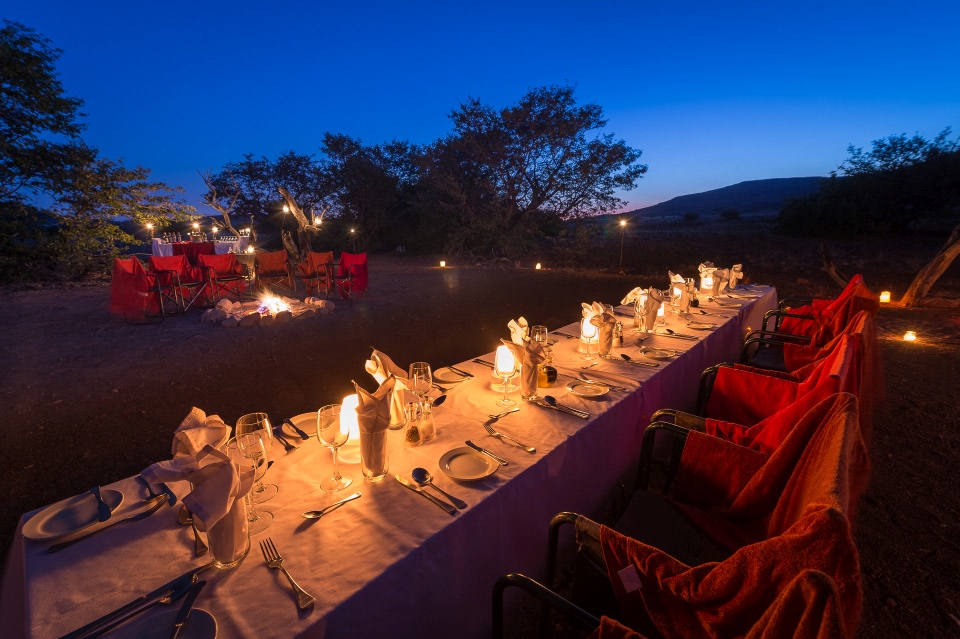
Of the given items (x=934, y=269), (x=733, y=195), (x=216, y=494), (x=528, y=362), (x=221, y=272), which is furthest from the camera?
(x=733, y=195)

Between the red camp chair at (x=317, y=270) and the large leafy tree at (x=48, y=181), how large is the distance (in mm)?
8627

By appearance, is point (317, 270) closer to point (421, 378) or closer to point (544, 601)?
point (421, 378)

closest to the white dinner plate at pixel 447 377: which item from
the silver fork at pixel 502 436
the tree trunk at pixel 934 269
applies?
the silver fork at pixel 502 436

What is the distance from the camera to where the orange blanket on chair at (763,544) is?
73 cm

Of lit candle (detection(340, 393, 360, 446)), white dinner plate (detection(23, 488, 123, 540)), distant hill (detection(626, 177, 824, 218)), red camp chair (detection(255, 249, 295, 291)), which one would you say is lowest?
white dinner plate (detection(23, 488, 123, 540))

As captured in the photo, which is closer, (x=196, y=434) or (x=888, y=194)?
(x=196, y=434)

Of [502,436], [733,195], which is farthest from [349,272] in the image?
[733,195]

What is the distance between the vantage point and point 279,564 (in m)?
0.99

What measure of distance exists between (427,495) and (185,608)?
2.06ft

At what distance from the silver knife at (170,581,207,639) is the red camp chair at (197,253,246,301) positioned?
25.2ft

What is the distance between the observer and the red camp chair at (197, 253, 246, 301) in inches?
291

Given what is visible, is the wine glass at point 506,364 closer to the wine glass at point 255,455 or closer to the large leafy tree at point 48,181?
the wine glass at point 255,455

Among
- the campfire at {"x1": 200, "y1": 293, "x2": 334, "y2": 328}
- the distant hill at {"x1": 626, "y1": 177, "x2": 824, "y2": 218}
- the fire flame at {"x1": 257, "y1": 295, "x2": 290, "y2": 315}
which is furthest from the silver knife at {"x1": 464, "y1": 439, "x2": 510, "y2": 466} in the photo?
the distant hill at {"x1": 626, "y1": 177, "x2": 824, "y2": 218}

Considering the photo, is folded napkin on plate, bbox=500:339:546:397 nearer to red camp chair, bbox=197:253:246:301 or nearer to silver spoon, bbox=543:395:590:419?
silver spoon, bbox=543:395:590:419
